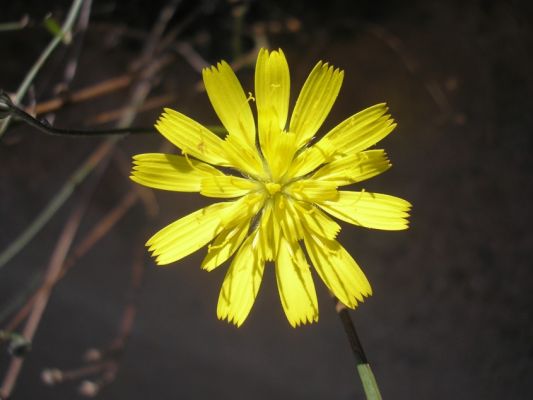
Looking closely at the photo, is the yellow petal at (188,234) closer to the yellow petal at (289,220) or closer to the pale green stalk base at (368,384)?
the yellow petal at (289,220)

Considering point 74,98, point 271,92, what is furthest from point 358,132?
point 74,98

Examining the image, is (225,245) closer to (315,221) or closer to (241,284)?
(241,284)

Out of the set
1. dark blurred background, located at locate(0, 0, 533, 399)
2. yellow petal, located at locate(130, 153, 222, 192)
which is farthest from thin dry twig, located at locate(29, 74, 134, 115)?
yellow petal, located at locate(130, 153, 222, 192)

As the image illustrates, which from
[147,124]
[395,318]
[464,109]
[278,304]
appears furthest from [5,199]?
[464,109]

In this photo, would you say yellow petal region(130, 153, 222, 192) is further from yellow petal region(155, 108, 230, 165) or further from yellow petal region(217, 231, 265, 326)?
yellow petal region(217, 231, 265, 326)

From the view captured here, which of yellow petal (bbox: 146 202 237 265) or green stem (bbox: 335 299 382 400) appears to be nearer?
green stem (bbox: 335 299 382 400)

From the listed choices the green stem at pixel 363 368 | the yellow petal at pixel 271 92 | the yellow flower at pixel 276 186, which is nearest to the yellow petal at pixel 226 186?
the yellow flower at pixel 276 186

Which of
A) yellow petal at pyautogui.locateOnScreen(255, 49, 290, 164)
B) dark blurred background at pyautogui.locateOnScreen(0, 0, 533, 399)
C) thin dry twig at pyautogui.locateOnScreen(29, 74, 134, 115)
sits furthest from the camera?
dark blurred background at pyautogui.locateOnScreen(0, 0, 533, 399)
